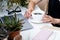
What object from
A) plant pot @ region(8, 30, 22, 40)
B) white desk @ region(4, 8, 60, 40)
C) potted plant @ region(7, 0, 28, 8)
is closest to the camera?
plant pot @ region(8, 30, 22, 40)

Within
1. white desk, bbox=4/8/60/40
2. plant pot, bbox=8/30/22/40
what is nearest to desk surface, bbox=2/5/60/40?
white desk, bbox=4/8/60/40

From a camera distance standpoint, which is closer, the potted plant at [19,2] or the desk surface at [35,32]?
the desk surface at [35,32]

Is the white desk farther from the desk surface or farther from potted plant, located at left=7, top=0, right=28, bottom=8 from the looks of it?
potted plant, located at left=7, top=0, right=28, bottom=8

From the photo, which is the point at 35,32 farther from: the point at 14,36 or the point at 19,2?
the point at 19,2

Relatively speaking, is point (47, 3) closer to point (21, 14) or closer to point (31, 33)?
point (21, 14)

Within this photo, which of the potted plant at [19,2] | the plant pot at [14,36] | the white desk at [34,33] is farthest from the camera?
the potted plant at [19,2]

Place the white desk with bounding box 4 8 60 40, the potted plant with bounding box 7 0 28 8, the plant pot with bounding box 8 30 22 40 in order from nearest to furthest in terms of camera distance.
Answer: the plant pot with bounding box 8 30 22 40 → the white desk with bounding box 4 8 60 40 → the potted plant with bounding box 7 0 28 8

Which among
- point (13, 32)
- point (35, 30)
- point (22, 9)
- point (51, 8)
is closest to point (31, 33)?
point (35, 30)

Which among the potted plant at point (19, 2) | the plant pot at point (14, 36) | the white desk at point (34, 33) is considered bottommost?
the white desk at point (34, 33)

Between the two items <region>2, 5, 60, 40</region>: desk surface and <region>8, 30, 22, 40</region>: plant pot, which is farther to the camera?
<region>2, 5, 60, 40</region>: desk surface

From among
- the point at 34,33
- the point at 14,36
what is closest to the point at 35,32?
the point at 34,33

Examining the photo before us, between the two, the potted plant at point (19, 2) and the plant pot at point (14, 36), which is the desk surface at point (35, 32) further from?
the potted plant at point (19, 2)

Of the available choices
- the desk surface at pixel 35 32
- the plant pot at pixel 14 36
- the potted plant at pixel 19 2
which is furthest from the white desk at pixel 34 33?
the potted plant at pixel 19 2

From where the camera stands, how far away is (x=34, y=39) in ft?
3.39
